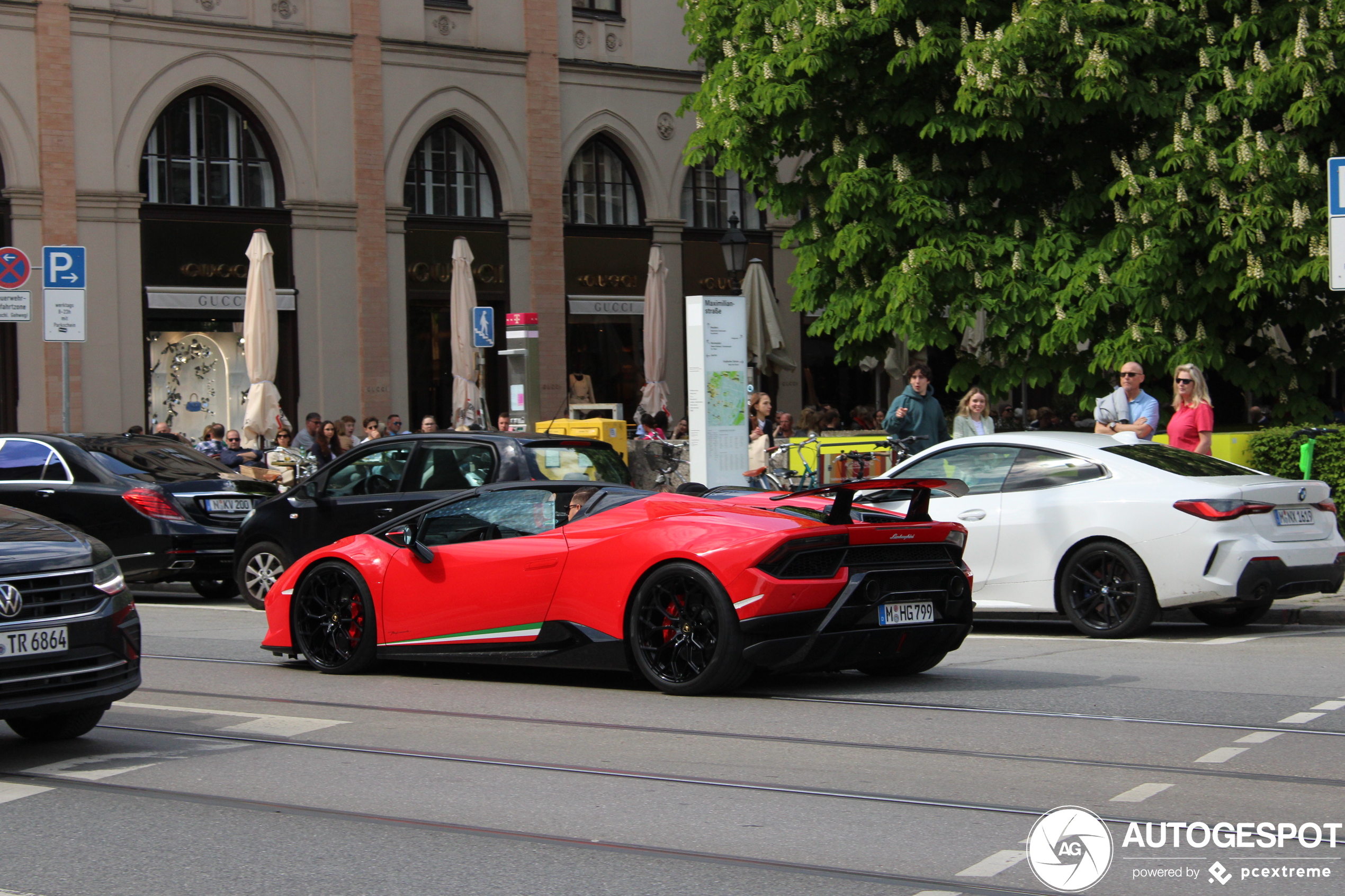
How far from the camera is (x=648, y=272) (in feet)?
104

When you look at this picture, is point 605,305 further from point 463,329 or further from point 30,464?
→ point 30,464

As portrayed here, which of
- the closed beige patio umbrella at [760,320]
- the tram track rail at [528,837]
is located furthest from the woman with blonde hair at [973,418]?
the closed beige patio umbrella at [760,320]

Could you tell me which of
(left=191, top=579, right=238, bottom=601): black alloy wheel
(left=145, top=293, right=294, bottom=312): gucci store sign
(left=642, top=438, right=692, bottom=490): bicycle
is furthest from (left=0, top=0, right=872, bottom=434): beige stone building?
(left=191, top=579, right=238, bottom=601): black alloy wheel

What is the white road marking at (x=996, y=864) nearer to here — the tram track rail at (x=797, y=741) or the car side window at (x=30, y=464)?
the tram track rail at (x=797, y=741)

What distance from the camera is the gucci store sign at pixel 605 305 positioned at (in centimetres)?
3256

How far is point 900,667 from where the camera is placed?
9773 millimetres

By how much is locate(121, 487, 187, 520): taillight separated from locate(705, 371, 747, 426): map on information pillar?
17.5ft

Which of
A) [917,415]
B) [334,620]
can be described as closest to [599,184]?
[917,415]

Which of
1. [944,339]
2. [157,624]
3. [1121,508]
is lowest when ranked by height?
[157,624]

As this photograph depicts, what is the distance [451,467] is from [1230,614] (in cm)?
631

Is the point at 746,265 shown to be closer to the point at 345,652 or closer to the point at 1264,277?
the point at 1264,277

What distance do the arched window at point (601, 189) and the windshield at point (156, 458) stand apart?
16.4 meters

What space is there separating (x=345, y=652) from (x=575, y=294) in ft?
74.1

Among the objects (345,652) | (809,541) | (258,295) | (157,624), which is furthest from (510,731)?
(258,295)
